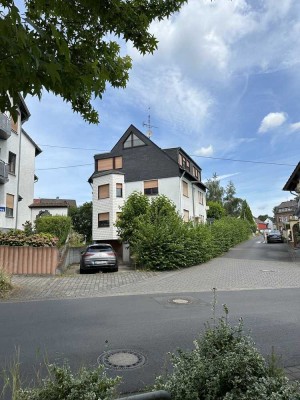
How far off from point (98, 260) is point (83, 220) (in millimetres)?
26274

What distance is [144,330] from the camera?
6.73m

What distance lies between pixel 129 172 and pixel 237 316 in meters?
27.4

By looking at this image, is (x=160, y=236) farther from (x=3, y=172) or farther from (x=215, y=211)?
(x=215, y=211)

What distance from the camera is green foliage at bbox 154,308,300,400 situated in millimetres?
2559

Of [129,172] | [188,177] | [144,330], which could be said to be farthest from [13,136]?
[144,330]

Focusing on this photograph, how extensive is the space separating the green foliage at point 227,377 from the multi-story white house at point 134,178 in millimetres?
27084

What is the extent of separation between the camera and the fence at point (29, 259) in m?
15.3

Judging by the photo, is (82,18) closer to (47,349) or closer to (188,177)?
(47,349)

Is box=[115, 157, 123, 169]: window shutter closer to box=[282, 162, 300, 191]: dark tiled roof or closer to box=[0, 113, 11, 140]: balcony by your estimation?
box=[0, 113, 11, 140]: balcony

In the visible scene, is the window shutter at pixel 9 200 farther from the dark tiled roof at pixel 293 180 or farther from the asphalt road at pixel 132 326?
the dark tiled roof at pixel 293 180

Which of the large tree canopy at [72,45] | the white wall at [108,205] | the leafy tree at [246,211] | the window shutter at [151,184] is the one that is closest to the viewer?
the large tree canopy at [72,45]

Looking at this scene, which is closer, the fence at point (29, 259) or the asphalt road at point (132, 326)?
the asphalt road at point (132, 326)

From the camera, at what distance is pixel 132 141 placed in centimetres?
3544

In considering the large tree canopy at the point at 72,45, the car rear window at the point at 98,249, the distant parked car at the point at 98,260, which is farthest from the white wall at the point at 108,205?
the large tree canopy at the point at 72,45
